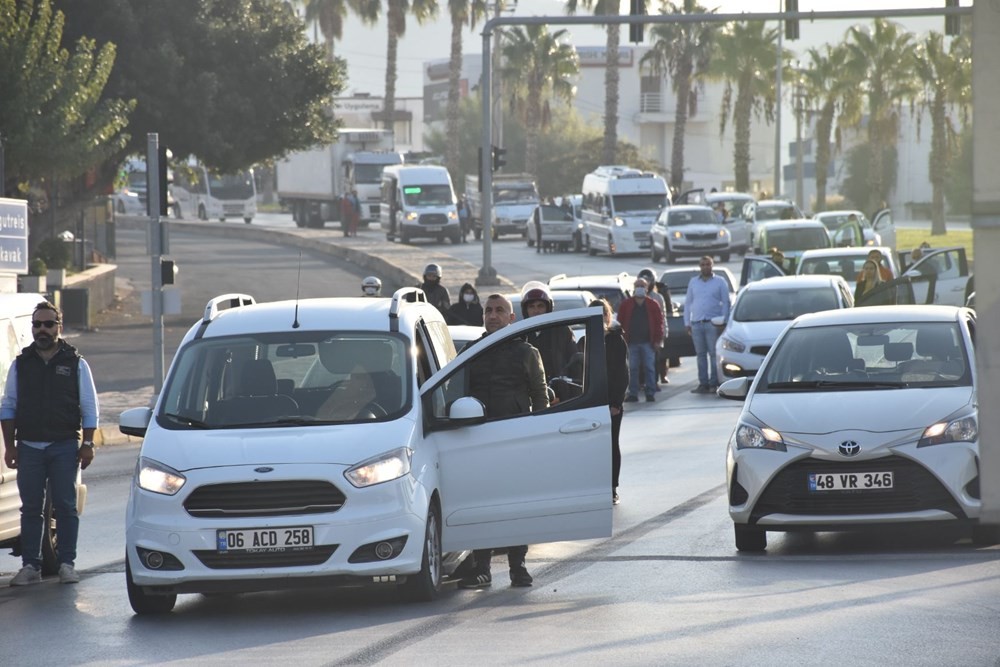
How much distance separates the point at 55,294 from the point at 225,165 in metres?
8.48

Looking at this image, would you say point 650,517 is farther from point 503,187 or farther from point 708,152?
point 708,152

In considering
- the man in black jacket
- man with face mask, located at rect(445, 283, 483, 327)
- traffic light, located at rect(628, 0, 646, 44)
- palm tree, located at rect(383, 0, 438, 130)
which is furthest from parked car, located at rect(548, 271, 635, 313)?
palm tree, located at rect(383, 0, 438, 130)

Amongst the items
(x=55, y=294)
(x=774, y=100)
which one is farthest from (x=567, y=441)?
(x=774, y=100)

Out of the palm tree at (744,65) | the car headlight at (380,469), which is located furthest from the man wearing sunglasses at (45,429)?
the palm tree at (744,65)

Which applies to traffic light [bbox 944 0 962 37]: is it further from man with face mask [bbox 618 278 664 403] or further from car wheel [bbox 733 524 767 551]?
car wheel [bbox 733 524 767 551]

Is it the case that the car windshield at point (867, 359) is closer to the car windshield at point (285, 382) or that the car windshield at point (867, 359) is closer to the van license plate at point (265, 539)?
the car windshield at point (285, 382)

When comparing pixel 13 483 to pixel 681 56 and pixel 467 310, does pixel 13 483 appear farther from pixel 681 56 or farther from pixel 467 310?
pixel 681 56

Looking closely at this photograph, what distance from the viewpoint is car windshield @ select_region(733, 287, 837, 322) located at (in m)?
24.2

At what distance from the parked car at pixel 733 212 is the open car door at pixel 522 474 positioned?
143 feet

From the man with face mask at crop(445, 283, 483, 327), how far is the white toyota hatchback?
35.3 feet

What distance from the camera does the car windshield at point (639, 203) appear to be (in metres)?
54.6

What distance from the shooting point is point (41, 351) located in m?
11.0

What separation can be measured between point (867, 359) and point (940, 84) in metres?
66.7

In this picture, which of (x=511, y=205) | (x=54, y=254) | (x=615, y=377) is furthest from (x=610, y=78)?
(x=615, y=377)
